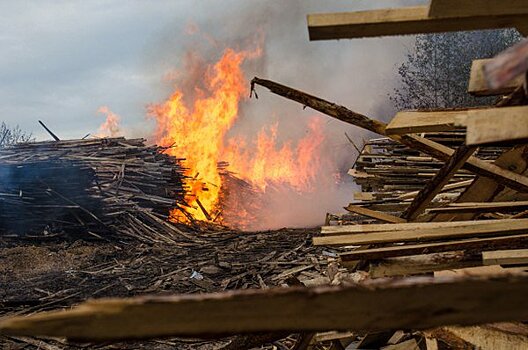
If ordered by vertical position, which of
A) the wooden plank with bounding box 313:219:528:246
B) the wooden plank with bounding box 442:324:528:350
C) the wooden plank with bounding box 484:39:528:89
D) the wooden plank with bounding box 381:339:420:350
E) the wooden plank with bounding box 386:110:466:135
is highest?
the wooden plank with bounding box 386:110:466:135

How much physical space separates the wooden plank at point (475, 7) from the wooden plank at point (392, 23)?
37 mm

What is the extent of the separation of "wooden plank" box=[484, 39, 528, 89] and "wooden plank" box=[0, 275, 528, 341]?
0.35m

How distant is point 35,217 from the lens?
13375mm

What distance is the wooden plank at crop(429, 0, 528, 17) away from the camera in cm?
131

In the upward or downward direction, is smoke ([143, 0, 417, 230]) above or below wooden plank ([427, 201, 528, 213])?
above

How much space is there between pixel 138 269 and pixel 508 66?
31.9 feet

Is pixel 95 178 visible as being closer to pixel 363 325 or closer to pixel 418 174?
pixel 418 174

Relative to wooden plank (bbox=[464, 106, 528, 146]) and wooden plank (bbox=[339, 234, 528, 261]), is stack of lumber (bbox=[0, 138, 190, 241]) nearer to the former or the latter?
wooden plank (bbox=[339, 234, 528, 261])

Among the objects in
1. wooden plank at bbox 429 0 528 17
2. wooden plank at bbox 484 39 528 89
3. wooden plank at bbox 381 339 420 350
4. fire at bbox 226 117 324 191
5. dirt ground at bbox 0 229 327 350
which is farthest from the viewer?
fire at bbox 226 117 324 191

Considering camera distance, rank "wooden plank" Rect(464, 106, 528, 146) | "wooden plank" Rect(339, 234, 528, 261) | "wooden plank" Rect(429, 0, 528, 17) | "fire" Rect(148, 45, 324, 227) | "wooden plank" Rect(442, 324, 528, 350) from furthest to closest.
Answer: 1. "fire" Rect(148, 45, 324, 227)
2. "wooden plank" Rect(339, 234, 528, 261)
3. "wooden plank" Rect(442, 324, 528, 350)
4. "wooden plank" Rect(429, 0, 528, 17)
5. "wooden plank" Rect(464, 106, 528, 146)

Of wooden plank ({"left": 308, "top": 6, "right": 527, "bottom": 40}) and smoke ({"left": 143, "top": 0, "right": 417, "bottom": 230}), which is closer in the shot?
wooden plank ({"left": 308, "top": 6, "right": 527, "bottom": 40})

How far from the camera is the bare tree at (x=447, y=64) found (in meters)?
22.7

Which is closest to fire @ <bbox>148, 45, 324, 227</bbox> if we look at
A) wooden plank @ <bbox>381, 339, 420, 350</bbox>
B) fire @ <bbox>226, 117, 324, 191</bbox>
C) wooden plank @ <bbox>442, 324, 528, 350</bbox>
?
fire @ <bbox>226, 117, 324, 191</bbox>

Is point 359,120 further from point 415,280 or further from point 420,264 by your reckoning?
point 415,280
